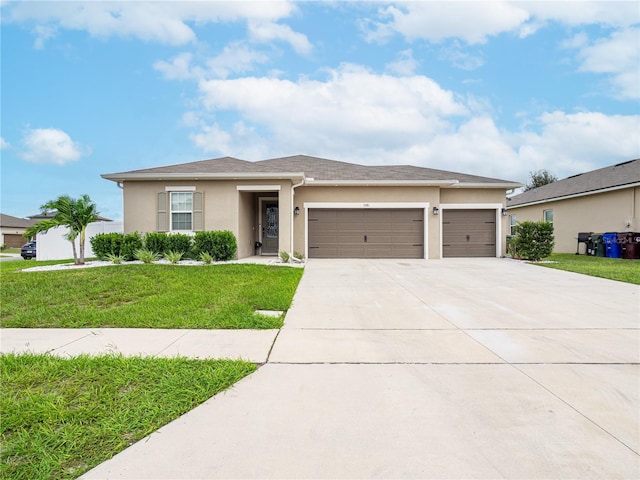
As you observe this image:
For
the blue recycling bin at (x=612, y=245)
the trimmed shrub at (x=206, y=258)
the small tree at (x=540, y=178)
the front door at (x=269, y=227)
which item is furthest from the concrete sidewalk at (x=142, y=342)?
the small tree at (x=540, y=178)

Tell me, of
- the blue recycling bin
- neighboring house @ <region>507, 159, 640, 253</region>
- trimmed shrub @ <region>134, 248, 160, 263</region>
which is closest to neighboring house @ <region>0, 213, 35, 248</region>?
trimmed shrub @ <region>134, 248, 160, 263</region>

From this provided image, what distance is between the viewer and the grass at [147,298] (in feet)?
15.8

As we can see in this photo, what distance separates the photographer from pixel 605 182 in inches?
661

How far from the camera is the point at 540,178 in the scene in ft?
132

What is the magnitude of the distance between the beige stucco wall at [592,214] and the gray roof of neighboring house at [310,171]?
534cm

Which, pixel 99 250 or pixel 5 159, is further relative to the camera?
pixel 5 159

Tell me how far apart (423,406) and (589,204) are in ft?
65.7

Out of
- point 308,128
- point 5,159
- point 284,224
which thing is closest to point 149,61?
point 5,159

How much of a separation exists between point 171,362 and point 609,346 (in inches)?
187

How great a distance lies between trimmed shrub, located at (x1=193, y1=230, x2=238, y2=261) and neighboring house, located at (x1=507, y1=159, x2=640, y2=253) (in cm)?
1697

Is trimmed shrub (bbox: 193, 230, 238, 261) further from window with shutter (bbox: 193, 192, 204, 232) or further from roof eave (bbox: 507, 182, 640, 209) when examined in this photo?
roof eave (bbox: 507, 182, 640, 209)

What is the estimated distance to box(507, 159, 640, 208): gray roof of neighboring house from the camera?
52.0 ft

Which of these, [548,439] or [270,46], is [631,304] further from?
[270,46]

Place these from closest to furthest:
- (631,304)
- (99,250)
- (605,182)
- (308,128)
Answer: (631,304) → (99,250) → (605,182) → (308,128)
